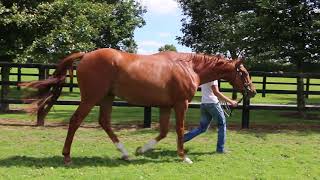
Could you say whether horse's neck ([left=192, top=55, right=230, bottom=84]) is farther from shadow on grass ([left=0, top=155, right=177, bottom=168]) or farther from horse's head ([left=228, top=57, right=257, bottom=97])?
shadow on grass ([left=0, top=155, right=177, bottom=168])

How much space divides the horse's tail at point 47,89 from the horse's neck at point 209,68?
6.34 feet

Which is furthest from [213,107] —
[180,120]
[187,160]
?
[187,160]

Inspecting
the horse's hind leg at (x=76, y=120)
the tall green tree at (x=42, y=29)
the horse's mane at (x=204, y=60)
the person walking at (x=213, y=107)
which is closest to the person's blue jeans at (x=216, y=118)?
the person walking at (x=213, y=107)

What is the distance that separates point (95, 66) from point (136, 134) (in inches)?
140

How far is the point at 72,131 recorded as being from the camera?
7.40 meters

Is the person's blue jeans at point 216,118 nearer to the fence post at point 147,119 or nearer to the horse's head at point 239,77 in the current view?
the horse's head at point 239,77

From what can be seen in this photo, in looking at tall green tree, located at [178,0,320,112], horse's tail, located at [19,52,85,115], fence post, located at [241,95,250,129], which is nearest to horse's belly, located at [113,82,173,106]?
horse's tail, located at [19,52,85,115]

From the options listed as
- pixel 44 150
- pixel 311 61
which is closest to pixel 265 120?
pixel 311 61

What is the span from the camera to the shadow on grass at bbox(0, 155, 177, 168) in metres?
7.14

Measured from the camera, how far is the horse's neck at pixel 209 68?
8031 mm

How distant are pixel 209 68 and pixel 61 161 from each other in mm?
2845

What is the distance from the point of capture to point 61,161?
7457 millimetres

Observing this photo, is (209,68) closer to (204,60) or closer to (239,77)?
(204,60)

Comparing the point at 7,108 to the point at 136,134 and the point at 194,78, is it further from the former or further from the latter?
the point at 194,78
